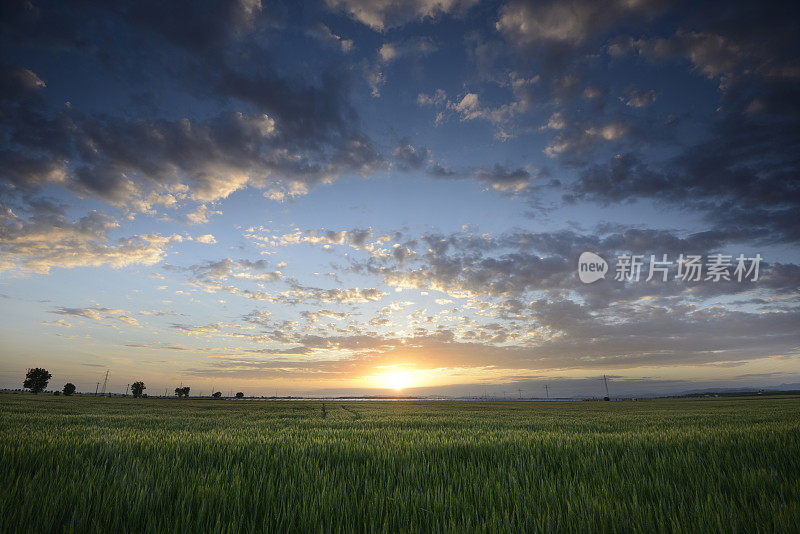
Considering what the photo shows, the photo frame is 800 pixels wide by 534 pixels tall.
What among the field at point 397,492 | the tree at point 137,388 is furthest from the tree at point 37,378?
the field at point 397,492

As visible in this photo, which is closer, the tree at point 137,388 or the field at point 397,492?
the field at point 397,492

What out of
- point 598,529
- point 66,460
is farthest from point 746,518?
point 66,460

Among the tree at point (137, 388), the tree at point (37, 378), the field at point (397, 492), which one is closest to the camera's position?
the field at point (397, 492)

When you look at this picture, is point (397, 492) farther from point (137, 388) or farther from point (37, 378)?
point (137, 388)

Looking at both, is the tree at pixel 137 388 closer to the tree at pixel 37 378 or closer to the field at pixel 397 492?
the tree at pixel 37 378

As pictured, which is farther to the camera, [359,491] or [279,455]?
[279,455]

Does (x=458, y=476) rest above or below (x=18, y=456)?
below

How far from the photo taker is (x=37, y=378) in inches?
4574

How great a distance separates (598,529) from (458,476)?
6.73 feet

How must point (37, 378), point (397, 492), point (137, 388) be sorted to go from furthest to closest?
1. point (137, 388)
2. point (37, 378)
3. point (397, 492)

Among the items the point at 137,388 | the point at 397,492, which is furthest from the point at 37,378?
the point at 397,492

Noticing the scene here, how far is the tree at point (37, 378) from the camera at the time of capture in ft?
382

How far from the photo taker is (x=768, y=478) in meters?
3.47

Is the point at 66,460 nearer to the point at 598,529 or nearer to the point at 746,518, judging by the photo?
the point at 598,529
